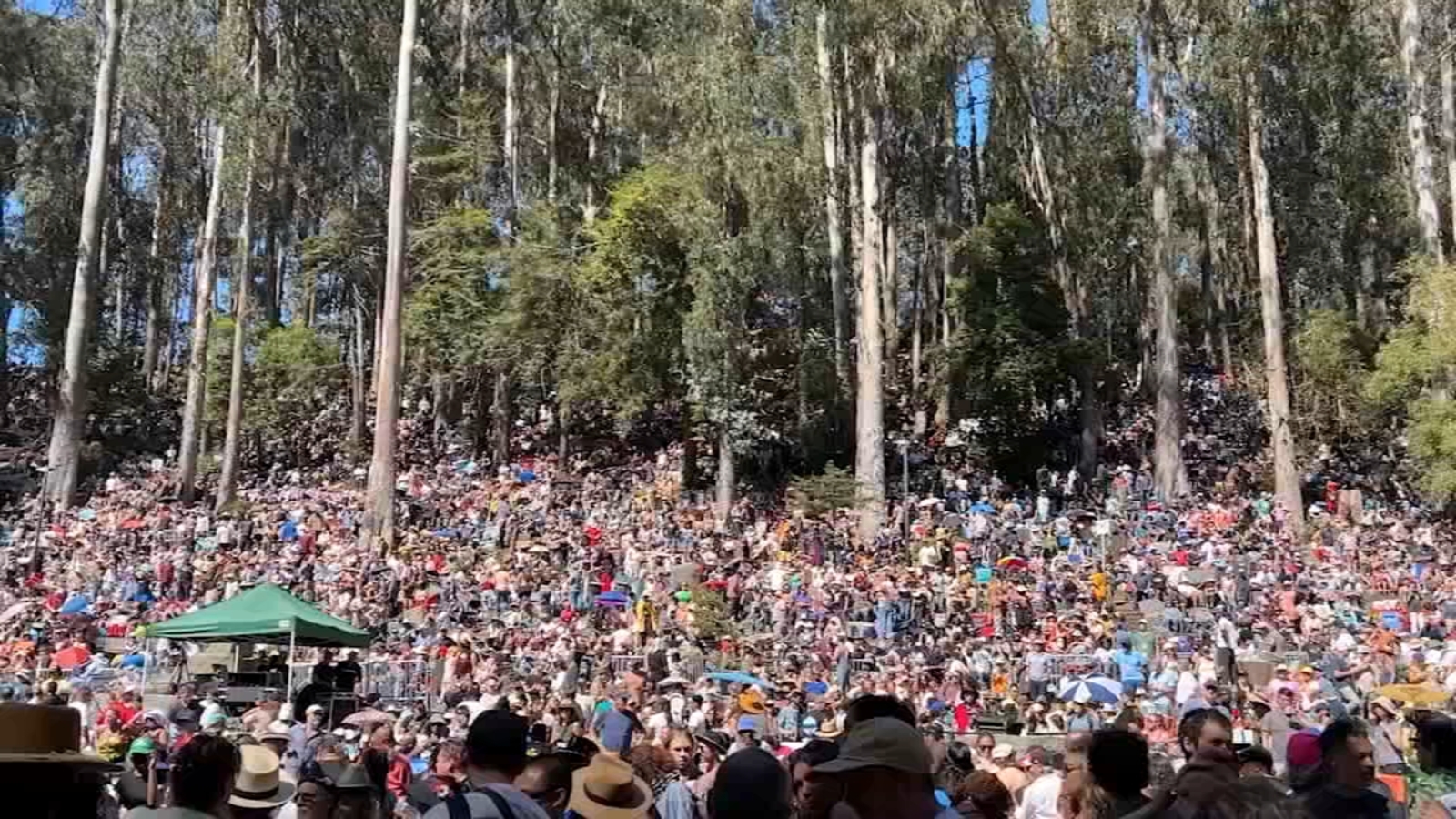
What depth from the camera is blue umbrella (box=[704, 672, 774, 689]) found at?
1723 centimetres

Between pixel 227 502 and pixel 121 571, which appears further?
pixel 227 502

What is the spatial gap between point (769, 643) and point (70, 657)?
9.76 m

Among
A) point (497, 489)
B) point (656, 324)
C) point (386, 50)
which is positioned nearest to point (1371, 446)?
point (656, 324)

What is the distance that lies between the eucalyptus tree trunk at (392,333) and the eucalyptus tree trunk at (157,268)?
2071cm

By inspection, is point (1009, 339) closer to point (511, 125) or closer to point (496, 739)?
point (511, 125)

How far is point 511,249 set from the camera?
120ft

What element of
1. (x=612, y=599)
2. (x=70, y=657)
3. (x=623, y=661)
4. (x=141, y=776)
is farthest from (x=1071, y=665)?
(x=141, y=776)

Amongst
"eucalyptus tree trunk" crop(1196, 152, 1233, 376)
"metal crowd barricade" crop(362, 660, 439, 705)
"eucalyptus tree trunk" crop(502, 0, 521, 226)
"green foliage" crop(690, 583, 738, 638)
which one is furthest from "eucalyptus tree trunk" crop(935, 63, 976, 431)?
"metal crowd barricade" crop(362, 660, 439, 705)

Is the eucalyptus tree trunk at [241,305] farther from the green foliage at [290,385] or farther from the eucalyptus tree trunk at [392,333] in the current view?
the eucalyptus tree trunk at [392,333]

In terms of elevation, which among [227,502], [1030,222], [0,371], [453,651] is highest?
[1030,222]

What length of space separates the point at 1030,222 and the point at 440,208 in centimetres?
1709

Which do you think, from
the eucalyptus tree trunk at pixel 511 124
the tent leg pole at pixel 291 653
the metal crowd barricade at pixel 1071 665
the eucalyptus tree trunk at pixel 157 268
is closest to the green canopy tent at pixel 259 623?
the tent leg pole at pixel 291 653

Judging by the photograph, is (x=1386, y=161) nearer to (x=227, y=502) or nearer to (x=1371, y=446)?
(x=1371, y=446)

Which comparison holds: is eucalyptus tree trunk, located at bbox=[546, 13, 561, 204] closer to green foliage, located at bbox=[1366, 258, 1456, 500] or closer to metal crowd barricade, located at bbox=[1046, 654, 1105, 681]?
green foliage, located at bbox=[1366, 258, 1456, 500]
